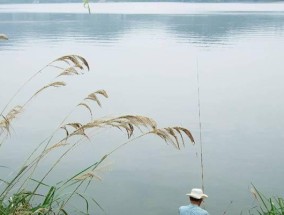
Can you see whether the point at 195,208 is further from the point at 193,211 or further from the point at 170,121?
the point at 170,121

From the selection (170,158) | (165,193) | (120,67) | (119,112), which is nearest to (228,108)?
(119,112)

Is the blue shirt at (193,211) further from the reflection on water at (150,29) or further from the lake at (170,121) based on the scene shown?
the reflection on water at (150,29)

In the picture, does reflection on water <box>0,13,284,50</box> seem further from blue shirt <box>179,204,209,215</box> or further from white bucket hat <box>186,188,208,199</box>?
blue shirt <box>179,204,209,215</box>

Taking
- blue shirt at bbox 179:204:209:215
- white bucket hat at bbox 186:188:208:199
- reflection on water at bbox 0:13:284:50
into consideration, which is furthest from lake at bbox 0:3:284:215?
reflection on water at bbox 0:13:284:50

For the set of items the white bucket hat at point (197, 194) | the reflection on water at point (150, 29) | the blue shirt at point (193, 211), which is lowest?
the reflection on water at point (150, 29)

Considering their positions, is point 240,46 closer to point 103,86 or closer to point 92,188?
point 103,86

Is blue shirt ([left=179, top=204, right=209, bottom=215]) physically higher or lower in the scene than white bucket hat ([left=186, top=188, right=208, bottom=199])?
lower

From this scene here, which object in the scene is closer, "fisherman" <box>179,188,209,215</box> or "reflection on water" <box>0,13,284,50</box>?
"fisherman" <box>179,188,209,215</box>

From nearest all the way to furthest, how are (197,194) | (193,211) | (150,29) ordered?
(193,211) < (197,194) < (150,29)

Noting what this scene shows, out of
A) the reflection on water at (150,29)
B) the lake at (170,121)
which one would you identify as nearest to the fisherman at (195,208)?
the lake at (170,121)

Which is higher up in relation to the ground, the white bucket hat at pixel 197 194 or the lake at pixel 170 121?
the white bucket hat at pixel 197 194

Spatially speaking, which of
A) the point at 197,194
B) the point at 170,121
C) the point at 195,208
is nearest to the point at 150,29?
the point at 170,121

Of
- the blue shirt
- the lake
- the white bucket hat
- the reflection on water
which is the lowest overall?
the reflection on water

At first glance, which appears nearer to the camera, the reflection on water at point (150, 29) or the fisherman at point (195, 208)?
the fisherman at point (195, 208)
